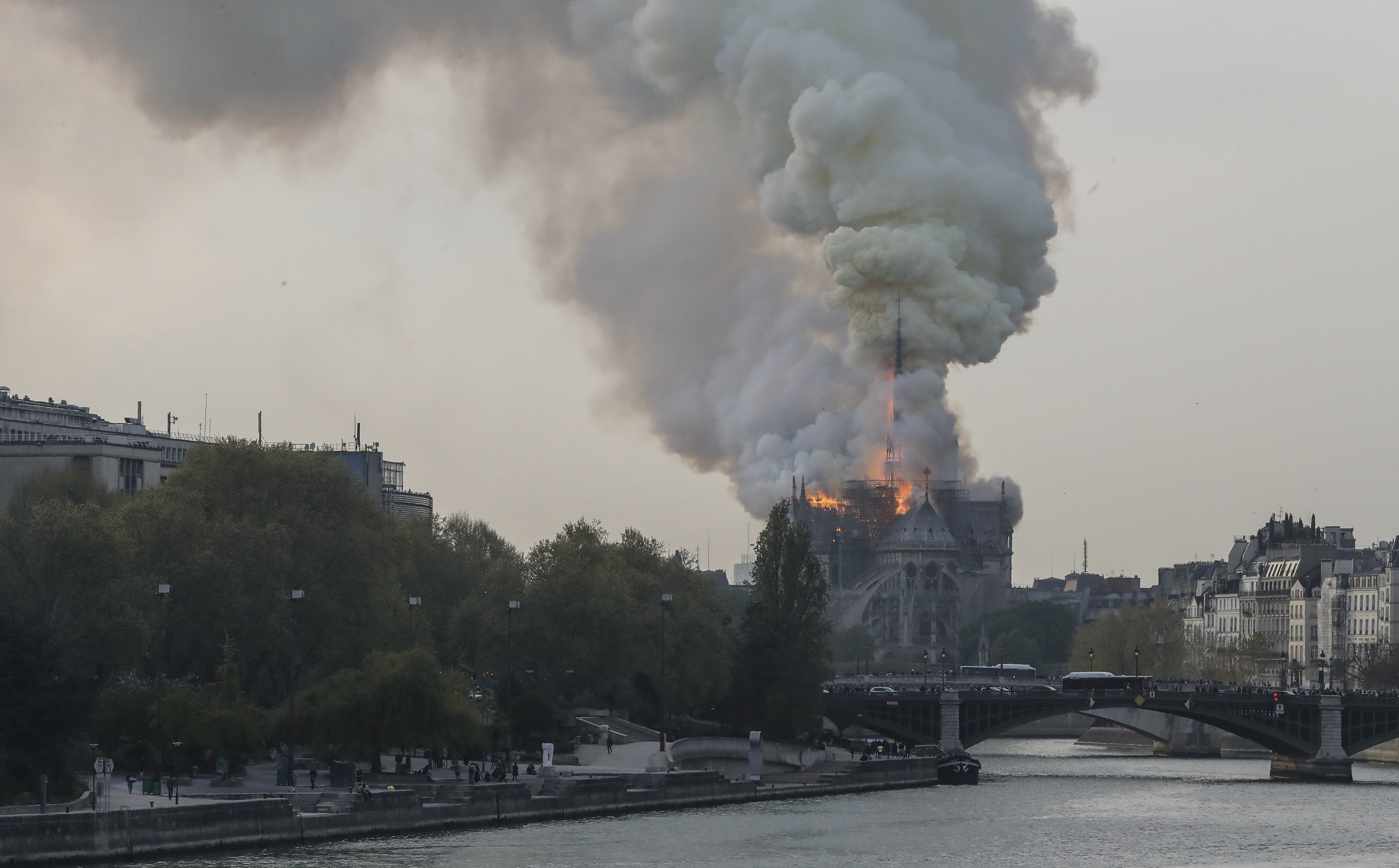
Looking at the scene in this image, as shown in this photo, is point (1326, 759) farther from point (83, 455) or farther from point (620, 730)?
point (83, 455)

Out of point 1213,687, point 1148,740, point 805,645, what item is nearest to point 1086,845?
point 805,645

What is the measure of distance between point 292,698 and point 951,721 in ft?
114

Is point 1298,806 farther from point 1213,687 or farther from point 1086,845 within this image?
point 1213,687

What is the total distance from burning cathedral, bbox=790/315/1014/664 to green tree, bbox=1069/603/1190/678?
1093 inches

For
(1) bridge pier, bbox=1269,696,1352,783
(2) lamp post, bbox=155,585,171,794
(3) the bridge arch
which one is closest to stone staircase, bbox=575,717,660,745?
(3) the bridge arch

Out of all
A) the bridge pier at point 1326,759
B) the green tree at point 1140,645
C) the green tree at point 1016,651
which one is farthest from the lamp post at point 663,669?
the green tree at point 1016,651

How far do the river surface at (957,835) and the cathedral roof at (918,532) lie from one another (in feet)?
308

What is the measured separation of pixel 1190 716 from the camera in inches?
3647

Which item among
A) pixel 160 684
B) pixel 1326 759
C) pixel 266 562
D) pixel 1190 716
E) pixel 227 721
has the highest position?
pixel 266 562

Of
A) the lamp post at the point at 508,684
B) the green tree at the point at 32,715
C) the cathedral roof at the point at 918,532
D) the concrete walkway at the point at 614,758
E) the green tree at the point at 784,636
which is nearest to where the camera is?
the green tree at the point at 32,715

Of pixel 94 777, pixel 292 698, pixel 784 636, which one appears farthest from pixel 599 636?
pixel 94 777

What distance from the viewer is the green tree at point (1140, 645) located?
137125 mm

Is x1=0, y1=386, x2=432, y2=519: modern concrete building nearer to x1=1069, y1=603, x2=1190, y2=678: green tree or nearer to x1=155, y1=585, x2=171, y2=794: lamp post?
x1=155, y1=585, x2=171, y2=794: lamp post

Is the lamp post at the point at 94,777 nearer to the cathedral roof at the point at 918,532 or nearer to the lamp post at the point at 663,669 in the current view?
the lamp post at the point at 663,669
